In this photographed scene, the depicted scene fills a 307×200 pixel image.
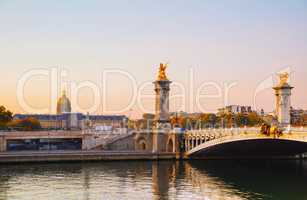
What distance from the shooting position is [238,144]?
37.0m

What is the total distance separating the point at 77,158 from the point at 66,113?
231 feet

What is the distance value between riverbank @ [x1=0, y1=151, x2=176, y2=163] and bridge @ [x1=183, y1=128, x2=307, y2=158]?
2454 millimetres

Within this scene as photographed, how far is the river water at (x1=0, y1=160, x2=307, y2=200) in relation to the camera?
23.4 metres

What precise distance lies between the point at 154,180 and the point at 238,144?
10435mm

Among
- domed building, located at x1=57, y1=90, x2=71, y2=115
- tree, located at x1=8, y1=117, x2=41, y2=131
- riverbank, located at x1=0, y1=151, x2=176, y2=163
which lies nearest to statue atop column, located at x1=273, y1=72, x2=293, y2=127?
riverbank, located at x1=0, y1=151, x2=176, y2=163

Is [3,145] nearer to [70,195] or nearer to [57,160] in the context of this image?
[57,160]

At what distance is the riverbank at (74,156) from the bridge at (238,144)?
96.6 inches

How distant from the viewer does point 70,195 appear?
2308 cm

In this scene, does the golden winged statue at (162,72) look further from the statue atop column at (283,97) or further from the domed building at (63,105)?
the domed building at (63,105)

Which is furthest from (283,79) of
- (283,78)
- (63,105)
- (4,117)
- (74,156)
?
(63,105)

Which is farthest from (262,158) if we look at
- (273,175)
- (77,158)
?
(77,158)

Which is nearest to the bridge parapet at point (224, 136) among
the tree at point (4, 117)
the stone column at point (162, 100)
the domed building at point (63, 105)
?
the stone column at point (162, 100)

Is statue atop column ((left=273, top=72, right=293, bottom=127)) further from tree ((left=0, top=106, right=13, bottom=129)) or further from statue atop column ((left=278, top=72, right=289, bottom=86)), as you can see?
tree ((left=0, top=106, right=13, bottom=129))

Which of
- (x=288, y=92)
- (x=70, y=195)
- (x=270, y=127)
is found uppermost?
(x=288, y=92)
